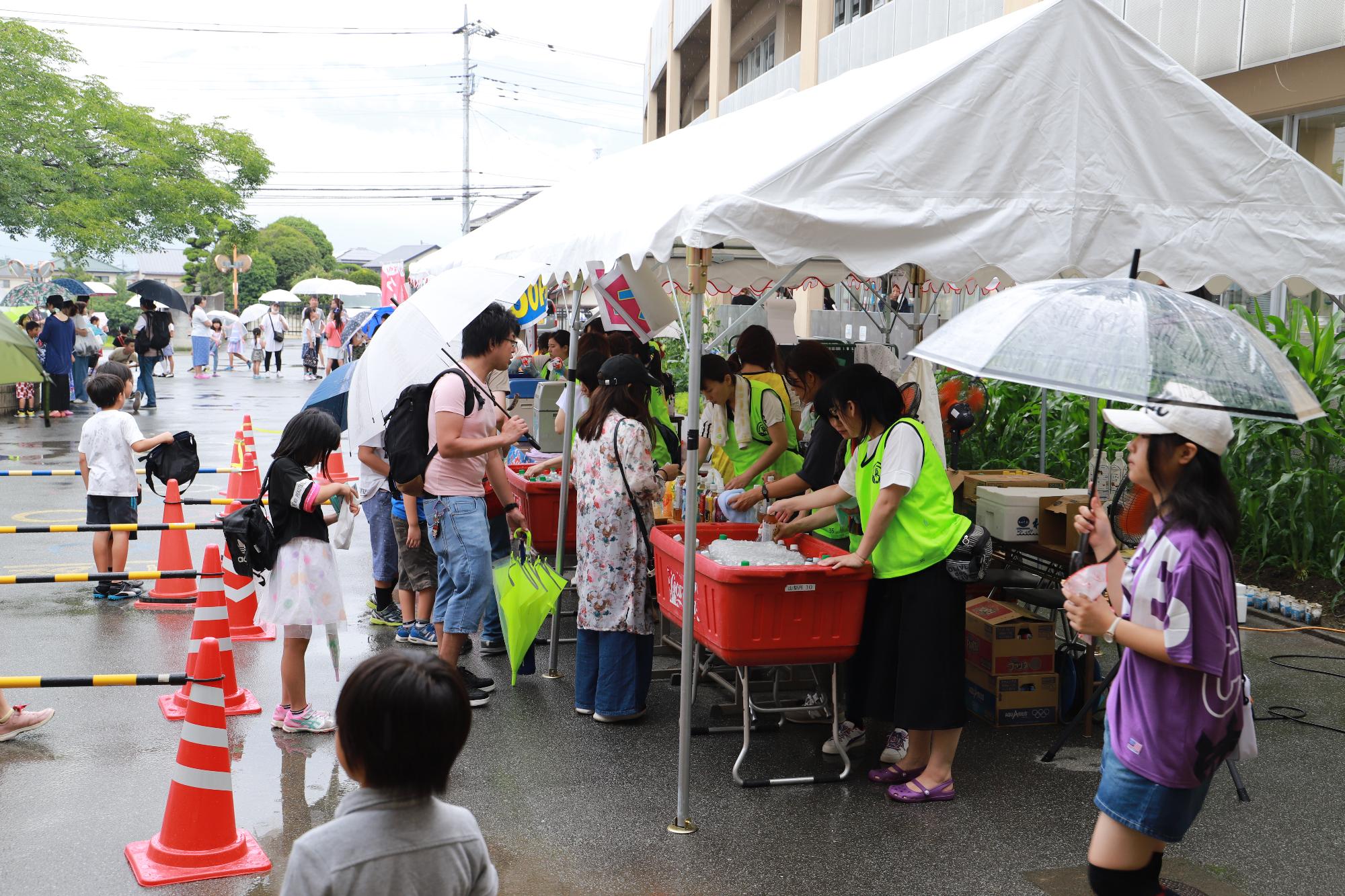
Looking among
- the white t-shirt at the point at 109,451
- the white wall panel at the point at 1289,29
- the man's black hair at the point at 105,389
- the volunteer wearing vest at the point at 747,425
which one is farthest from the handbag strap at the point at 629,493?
the white wall panel at the point at 1289,29

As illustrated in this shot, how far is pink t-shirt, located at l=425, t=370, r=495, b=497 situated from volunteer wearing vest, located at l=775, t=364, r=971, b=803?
1.96 m

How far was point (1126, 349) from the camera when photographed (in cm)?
339

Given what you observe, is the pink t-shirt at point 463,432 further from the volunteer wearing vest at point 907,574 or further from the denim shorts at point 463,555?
the volunteer wearing vest at point 907,574

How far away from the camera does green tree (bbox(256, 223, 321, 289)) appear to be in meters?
85.5

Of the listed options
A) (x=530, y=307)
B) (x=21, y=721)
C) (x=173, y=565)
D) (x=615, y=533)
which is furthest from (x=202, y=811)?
(x=530, y=307)

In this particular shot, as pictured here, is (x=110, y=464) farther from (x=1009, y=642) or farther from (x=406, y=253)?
(x=406, y=253)

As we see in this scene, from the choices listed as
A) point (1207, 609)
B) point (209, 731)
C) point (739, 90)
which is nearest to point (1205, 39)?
point (1207, 609)

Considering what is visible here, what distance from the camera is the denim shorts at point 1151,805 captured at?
3.06m

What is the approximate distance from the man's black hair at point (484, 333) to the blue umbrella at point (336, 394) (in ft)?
6.25

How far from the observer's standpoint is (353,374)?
723cm

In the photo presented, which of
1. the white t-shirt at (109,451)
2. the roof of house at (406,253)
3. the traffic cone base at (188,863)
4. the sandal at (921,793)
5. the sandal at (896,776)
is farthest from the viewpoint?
the roof of house at (406,253)

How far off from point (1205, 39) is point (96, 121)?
85.5ft

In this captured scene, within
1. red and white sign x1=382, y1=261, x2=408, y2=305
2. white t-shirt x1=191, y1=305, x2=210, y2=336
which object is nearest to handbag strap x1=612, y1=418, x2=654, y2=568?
red and white sign x1=382, y1=261, x2=408, y2=305

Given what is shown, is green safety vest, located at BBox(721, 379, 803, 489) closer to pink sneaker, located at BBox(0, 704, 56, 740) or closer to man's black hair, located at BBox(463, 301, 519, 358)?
man's black hair, located at BBox(463, 301, 519, 358)
